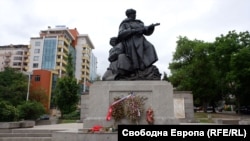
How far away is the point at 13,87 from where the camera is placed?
38.9 metres

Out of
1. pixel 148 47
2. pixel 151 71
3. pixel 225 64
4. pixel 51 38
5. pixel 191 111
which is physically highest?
pixel 51 38

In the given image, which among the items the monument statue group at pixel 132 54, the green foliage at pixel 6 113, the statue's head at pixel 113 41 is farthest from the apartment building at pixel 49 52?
the monument statue group at pixel 132 54

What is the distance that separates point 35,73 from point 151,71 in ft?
135

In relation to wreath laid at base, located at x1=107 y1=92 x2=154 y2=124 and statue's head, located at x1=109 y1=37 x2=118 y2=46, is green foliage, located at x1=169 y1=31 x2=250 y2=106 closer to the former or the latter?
statue's head, located at x1=109 y1=37 x2=118 y2=46

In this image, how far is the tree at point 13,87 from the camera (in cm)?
3803

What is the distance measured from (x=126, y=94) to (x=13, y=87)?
32964 millimetres

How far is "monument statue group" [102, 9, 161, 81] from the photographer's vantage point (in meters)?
11.3

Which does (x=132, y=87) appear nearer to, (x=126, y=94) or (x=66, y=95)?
(x=126, y=94)

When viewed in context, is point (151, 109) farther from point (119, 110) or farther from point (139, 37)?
point (139, 37)

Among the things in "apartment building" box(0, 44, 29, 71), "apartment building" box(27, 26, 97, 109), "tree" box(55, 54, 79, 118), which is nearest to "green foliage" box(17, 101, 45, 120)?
"tree" box(55, 54, 79, 118)

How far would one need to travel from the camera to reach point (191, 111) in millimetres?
18734

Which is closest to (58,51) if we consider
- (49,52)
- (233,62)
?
(49,52)

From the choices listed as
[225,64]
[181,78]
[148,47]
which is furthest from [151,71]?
[181,78]

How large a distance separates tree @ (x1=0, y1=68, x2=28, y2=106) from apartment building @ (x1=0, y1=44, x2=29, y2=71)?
1043 inches
